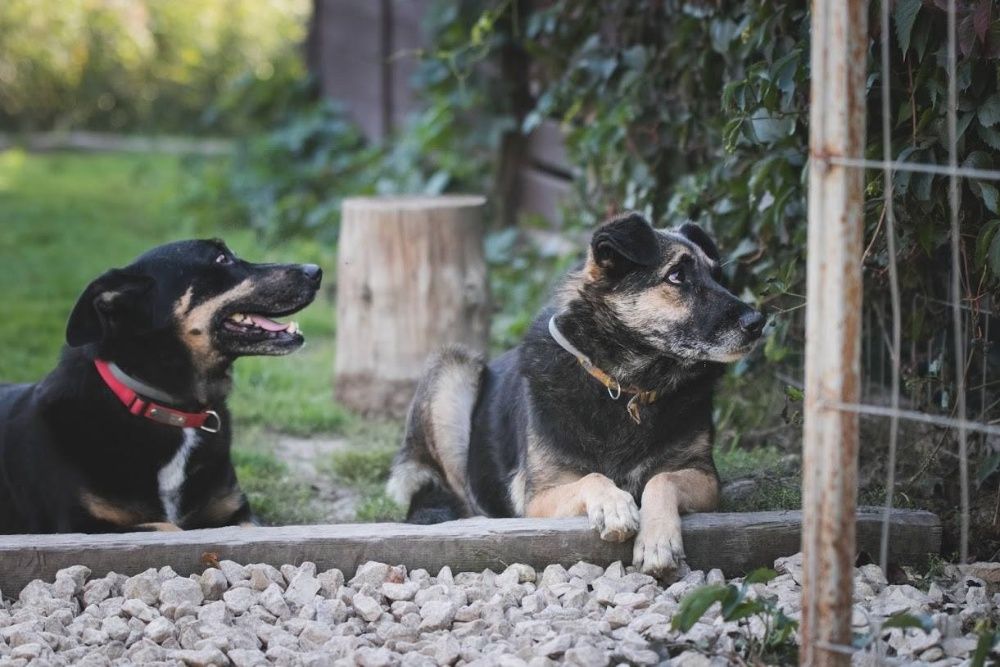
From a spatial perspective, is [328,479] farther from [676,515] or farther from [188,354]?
[676,515]

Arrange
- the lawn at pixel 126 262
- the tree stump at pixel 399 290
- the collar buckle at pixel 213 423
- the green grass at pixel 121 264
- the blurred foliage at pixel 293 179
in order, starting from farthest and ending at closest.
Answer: the blurred foliage at pixel 293 179 < the tree stump at pixel 399 290 < the green grass at pixel 121 264 < the lawn at pixel 126 262 < the collar buckle at pixel 213 423

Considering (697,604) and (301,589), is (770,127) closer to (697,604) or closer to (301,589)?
(697,604)

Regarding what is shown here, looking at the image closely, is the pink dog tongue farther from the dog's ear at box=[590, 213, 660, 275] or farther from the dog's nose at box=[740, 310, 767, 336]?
the dog's nose at box=[740, 310, 767, 336]

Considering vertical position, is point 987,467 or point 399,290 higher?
point 399,290

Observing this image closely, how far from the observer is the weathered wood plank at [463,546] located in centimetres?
411

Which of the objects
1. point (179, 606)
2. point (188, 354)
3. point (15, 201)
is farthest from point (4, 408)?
point (15, 201)

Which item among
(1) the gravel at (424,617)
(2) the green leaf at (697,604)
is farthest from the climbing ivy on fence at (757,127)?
(2) the green leaf at (697,604)

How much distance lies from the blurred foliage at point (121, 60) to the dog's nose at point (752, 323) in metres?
19.5

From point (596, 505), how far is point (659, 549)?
0.28 meters

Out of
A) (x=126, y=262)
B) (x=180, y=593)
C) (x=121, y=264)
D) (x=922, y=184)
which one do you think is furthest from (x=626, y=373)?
(x=126, y=262)

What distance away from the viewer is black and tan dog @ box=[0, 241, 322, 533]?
4555mm

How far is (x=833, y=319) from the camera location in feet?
9.30

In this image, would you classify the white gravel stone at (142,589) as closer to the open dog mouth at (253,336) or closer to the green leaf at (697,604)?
the open dog mouth at (253,336)

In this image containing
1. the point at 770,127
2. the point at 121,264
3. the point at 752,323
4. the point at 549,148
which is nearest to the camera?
the point at 752,323
